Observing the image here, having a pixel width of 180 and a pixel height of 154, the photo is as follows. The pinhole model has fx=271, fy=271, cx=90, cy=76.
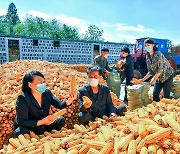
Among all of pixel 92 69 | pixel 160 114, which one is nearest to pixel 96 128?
pixel 160 114

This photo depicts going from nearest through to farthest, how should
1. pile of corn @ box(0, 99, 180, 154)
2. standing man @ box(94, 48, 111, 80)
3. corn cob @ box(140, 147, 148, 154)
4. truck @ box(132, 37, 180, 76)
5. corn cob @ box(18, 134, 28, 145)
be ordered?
corn cob @ box(140, 147, 148, 154)
pile of corn @ box(0, 99, 180, 154)
corn cob @ box(18, 134, 28, 145)
standing man @ box(94, 48, 111, 80)
truck @ box(132, 37, 180, 76)

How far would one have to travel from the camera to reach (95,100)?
166 inches

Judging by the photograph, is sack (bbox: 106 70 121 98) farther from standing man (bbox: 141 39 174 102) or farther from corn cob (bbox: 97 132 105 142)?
corn cob (bbox: 97 132 105 142)

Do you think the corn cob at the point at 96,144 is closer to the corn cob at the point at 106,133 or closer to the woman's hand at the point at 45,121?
the corn cob at the point at 106,133

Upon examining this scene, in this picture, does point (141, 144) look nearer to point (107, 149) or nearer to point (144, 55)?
point (107, 149)

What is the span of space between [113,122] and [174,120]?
0.93 metres

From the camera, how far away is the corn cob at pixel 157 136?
2475 millimetres

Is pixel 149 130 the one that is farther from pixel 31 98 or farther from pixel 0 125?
pixel 0 125

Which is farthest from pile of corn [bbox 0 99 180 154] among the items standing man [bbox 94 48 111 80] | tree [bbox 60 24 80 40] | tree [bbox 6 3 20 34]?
tree [bbox 6 3 20 34]

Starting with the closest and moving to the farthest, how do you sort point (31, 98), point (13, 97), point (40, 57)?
point (31, 98)
point (13, 97)
point (40, 57)

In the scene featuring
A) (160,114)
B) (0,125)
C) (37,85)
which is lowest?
(0,125)

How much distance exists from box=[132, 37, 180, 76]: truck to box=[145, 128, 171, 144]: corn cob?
10231 mm

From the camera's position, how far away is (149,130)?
8.59 ft

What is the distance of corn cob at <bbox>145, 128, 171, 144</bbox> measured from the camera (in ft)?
8.12
